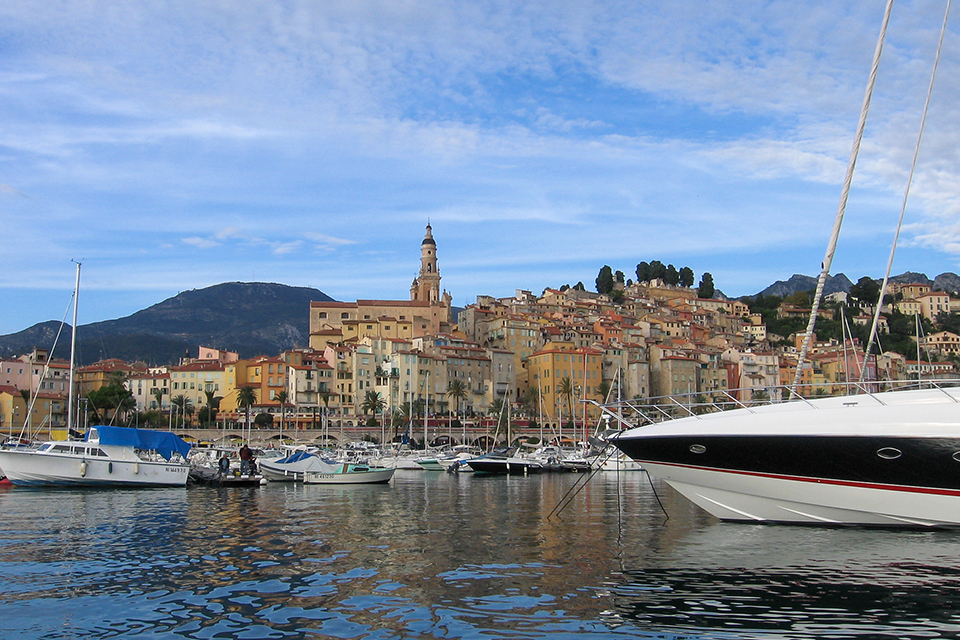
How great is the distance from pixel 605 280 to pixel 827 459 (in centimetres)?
16488

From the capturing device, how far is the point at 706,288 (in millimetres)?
191125

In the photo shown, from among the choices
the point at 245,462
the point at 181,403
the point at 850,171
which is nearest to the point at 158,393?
the point at 181,403

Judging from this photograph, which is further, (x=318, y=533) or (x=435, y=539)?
(x=318, y=533)

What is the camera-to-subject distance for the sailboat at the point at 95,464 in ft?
124

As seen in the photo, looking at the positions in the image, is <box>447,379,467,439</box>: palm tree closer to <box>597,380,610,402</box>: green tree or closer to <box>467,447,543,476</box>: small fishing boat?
<box>597,380,610,402</box>: green tree

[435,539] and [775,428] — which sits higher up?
[775,428]

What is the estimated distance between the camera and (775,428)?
18203mm

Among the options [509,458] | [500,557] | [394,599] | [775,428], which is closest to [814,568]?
[775,428]

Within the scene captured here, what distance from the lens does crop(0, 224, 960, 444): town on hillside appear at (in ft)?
331

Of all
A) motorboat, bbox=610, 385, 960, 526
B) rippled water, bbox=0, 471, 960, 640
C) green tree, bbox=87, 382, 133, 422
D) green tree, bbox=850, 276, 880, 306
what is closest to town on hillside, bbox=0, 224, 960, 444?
green tree, bbox=87, 382, 133, 422

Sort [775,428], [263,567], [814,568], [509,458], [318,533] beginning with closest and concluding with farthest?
1. [814,568]
2. [263,567]
3. [775,428]
4. [318,533]
5. [509,458]

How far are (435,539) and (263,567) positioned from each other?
16.7ft

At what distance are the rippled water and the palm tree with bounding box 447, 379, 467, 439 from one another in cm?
7992

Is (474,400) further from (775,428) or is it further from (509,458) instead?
(775,428)
